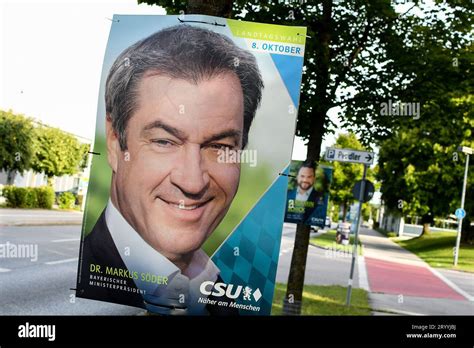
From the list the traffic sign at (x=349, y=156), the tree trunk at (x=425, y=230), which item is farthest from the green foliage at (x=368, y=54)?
the tree trunk at (x=425, y=230)

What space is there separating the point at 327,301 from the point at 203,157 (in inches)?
354

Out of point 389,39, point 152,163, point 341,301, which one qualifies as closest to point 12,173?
point 341,301

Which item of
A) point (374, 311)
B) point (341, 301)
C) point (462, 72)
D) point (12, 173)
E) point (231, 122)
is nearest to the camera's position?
point (231, 122)

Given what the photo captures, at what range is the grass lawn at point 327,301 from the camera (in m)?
11.3

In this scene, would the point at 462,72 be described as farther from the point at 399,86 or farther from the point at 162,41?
the point at 162,41

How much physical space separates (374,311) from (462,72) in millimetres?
5197

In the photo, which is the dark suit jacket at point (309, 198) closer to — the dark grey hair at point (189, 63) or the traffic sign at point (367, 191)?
the traffic sign at point (367, 191)

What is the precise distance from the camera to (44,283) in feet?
37.1

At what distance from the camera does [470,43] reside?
970cm
